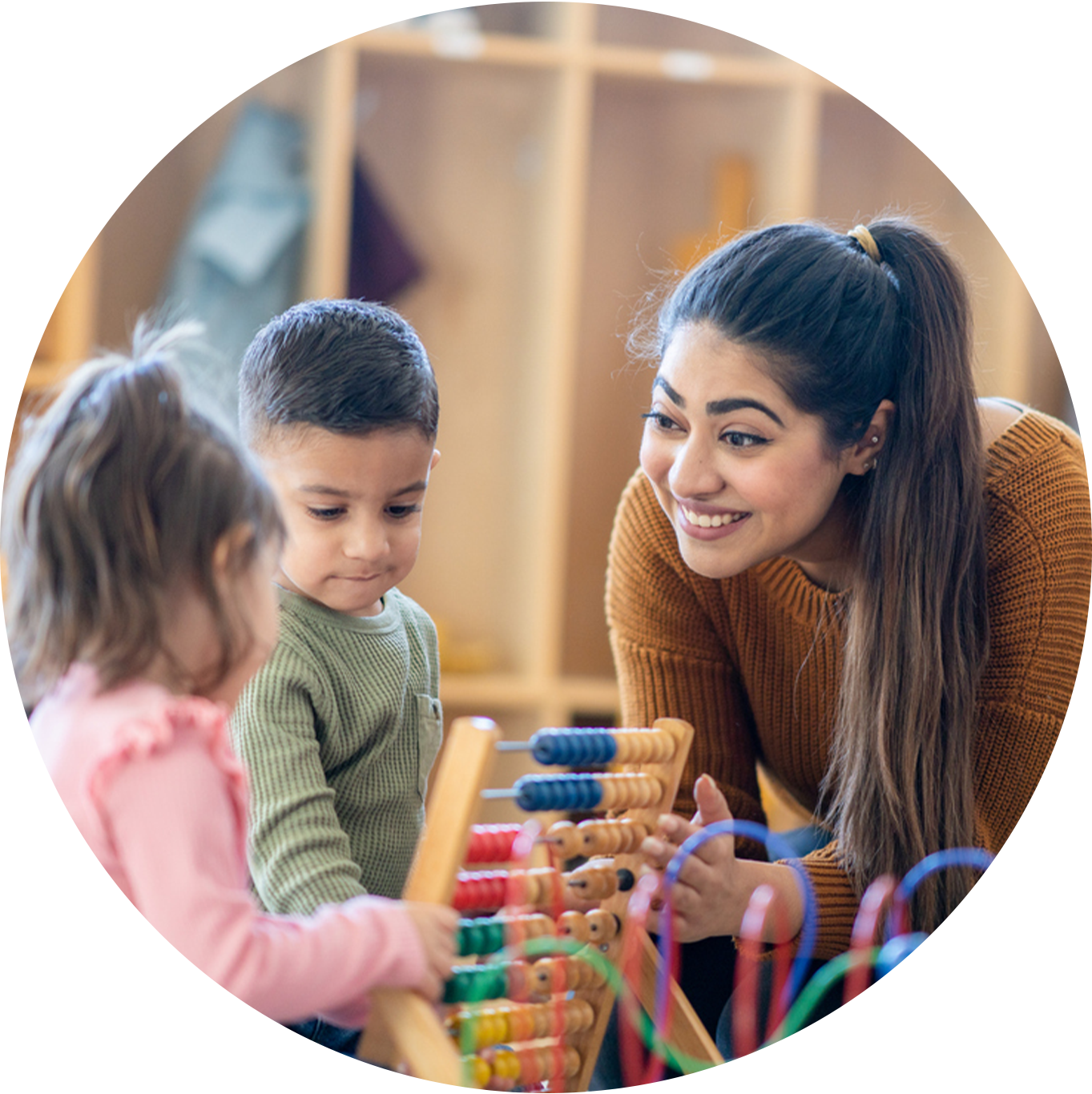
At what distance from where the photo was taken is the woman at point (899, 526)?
120 cm

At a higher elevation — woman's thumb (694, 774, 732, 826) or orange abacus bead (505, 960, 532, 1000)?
woman's thumb (694, 774, 732, 826)

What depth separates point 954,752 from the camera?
1.20m

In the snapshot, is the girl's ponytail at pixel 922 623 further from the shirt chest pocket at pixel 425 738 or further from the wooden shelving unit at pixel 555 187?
Result: the wooden shelving unit at pixel 555 187

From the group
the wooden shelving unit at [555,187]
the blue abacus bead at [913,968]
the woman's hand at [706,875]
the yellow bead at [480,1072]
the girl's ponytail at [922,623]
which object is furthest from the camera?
the wooden shelving unit at [555,187]

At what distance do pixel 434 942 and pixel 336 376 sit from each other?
0.50 meters

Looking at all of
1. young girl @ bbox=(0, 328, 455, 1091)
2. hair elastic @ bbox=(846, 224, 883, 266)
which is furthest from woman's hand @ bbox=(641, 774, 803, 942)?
hair elastic @ bbox=(846, 224, 883, 266)

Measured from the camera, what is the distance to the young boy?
3.52 ft

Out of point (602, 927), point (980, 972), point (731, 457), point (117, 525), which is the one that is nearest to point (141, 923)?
point (117, 525)

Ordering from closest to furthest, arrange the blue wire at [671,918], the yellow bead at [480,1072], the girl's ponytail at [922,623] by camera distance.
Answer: the blue wire at [671,918]
the yellow bead at [480,1072]
the girl's ponytail at [922,623]

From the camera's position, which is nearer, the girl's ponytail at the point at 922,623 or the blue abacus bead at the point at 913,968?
the blue abacus bead at the point at 913,968

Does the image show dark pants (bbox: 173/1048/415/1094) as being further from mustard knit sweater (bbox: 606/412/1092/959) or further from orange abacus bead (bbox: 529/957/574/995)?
mustard knit sweater (bbox: 606/412/1092/959)

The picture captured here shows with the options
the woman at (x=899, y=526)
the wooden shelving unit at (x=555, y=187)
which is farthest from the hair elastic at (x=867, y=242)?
the wooden shelving unit at (x=555, y=187)

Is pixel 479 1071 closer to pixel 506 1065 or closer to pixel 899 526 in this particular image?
pixel 506 1065

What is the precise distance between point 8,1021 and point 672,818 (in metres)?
0.49
